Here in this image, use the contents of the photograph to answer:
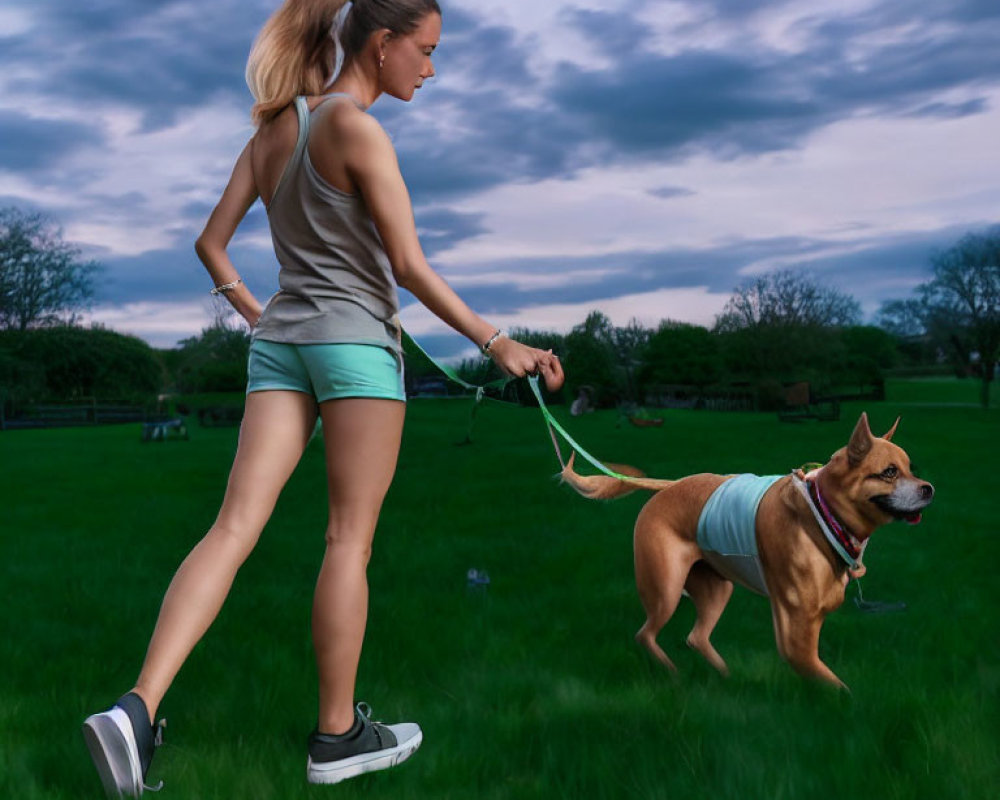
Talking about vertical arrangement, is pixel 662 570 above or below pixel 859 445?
below

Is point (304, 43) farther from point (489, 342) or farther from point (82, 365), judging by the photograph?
point (82, 365)

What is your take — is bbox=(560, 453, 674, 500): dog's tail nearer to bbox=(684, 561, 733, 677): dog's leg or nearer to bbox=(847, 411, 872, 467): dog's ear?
bbox=(684, 561, 733, 677): dog's leg

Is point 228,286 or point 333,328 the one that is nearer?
point 333,328

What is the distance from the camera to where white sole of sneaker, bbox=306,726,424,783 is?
3501 mm

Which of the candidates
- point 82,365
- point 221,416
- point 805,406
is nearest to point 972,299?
point 805,406

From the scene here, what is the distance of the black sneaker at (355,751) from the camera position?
351cm

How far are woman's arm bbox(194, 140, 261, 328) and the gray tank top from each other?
0.36 m

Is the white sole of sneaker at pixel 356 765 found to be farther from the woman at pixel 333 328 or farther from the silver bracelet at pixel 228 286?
the silver bracelet at pixel 228 286

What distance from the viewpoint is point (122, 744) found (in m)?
3.16

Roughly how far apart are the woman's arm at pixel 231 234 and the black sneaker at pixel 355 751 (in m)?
1.65

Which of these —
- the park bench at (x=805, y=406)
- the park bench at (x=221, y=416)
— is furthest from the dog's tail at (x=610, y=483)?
the park bench at (x=221, y=416)

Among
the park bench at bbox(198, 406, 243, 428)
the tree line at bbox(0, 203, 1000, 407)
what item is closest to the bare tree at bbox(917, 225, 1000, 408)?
the tree line at bbox(0, 203, 1000, 407)

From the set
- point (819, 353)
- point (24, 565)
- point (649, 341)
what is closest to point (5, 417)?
point (649, 341)

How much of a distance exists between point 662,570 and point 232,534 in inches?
83.0
